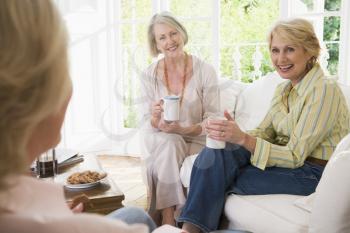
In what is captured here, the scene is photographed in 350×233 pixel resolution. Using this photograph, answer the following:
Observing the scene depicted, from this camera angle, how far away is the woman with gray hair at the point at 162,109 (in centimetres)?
222

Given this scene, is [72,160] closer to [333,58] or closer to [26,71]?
[26,71]

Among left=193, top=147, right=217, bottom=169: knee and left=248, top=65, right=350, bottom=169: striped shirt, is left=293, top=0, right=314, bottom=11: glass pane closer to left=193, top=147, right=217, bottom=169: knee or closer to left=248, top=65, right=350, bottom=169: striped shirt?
left=248, top=65, right=350, bottom=169: striped shirt

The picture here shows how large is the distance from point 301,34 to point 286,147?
20.1 inches

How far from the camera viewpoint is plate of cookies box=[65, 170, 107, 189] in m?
1.60

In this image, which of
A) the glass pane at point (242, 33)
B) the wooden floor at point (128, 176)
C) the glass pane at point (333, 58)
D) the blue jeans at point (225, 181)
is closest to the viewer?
the blue jeans at point (225, 181)

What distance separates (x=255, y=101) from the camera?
8.21 feet

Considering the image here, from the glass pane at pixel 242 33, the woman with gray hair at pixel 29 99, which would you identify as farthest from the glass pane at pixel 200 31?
the woman with gray hair at pixel 29 99

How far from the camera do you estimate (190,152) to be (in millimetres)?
2338

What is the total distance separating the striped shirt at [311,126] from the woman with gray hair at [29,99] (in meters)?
1.30

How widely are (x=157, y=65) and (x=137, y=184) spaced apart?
1094 mm

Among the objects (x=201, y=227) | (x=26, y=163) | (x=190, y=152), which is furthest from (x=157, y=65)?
(x=26, y=163)

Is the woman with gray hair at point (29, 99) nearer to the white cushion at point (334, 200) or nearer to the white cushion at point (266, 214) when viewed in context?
the white cushion at point (334, 200)

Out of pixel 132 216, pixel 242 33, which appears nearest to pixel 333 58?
pixel 242 33

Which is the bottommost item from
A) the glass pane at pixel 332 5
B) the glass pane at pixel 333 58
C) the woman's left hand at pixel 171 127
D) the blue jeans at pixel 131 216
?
the woman's left hand at pixel 171 127
